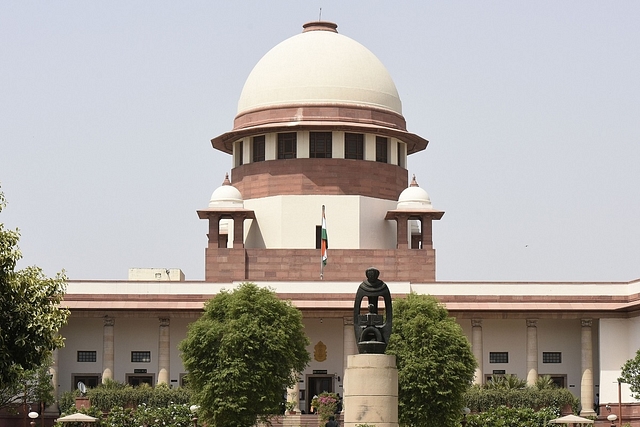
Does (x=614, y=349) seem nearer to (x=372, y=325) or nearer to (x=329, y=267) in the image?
(x=329, y=267)

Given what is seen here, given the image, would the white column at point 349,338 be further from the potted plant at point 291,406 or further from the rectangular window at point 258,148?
the rectangular window at point 258,148

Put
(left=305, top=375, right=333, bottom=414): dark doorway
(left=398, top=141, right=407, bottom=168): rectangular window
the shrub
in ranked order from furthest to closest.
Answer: (left=398, top=141, right=407, bottom=168): rectangular window
(left=305, top=375, right=333, bottom=414): dark doorway
the shrub

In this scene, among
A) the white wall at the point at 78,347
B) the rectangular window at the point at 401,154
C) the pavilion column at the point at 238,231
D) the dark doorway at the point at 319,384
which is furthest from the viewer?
the rectangular window at the point at 401,154

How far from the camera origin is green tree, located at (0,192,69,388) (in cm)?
3164

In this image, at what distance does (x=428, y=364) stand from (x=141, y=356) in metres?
17.5

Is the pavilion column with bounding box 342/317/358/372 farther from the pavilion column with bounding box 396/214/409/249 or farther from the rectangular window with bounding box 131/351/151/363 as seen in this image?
the rectangular window with bounding box 131/351/151/363

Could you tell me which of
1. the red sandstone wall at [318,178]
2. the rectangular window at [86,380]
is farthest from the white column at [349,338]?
the rectangular window at [86,380]

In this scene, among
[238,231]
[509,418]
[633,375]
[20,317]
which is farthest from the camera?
[238,231]

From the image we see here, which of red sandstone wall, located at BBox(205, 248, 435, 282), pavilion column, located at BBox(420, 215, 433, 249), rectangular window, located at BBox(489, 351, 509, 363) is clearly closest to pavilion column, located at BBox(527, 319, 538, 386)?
rectangular window, located at BBox(489, 351, 509, 363)

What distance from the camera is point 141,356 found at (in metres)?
66.1

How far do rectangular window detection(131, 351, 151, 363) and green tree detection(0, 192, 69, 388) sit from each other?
110 ft

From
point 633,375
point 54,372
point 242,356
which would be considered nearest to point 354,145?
point 54,372

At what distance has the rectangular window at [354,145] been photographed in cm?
7044

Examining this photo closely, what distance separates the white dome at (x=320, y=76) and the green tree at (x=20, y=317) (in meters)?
39.0
